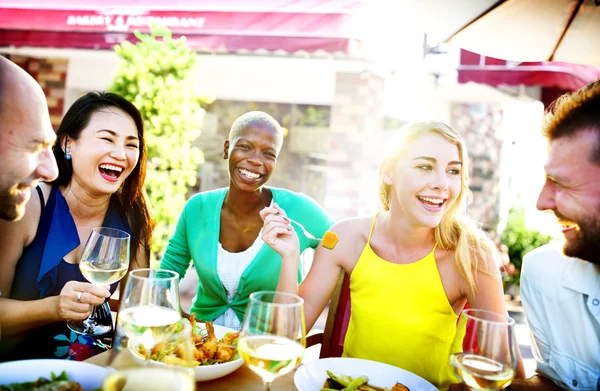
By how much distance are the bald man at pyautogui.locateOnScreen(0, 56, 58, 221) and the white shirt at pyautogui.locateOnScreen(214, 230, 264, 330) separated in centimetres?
136

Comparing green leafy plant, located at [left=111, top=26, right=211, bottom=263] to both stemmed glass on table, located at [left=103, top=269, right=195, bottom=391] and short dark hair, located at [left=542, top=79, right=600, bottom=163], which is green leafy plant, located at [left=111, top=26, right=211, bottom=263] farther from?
short dark hair, located at [left=542, top=79, right=600, bottom=163]

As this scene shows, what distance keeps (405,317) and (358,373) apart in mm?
612

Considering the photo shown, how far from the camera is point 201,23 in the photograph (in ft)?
15.1

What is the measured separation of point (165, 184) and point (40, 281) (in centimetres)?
303

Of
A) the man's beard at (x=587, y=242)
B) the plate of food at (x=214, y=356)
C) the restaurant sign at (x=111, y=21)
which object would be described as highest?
the restaurant sign at (x=111, y=21)

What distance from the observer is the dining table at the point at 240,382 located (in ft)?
4.88

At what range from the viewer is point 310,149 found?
732cm

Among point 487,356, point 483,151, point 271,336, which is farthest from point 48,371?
point 483,151

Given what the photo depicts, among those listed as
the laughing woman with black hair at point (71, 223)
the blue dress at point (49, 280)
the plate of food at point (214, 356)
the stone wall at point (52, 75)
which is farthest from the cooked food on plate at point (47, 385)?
the stone wall at point (52, 75)

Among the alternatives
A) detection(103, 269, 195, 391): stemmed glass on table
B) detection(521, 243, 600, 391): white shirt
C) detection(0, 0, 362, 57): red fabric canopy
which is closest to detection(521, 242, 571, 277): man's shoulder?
detection(521, 243, 600, 391): white shirt

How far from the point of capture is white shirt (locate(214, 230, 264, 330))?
2688 mm

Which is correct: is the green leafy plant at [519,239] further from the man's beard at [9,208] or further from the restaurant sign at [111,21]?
the man's beard at [9,208]

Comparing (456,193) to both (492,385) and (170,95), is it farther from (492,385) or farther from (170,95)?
(170,95)

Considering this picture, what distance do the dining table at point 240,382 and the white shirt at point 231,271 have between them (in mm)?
1100
